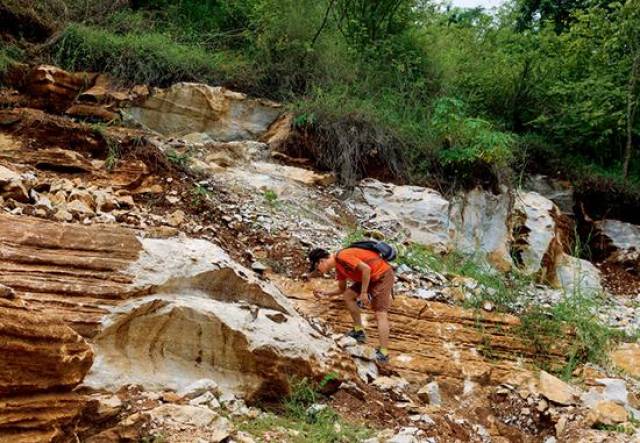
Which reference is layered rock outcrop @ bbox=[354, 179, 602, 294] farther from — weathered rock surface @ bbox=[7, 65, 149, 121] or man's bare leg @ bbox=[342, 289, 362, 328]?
weathered rock surface @ bbox=[7, 65, 149, 121]

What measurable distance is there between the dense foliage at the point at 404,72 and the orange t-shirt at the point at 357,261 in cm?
298

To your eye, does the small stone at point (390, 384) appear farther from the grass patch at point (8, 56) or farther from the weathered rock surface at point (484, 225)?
the grass patch at point (8, 56)

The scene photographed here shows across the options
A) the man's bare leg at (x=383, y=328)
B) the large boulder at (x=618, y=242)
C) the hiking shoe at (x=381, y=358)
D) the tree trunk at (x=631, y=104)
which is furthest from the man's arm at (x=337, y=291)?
the tree trunk at (x=631, y=104)

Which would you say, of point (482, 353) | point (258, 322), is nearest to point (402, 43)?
point (482, 353)

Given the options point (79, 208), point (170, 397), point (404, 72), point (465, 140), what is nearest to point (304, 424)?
point (170, 397)

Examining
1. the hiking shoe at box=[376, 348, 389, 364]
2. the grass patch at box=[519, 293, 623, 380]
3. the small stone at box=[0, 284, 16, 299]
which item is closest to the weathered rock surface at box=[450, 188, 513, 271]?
the grass patch at box=[519, 293, 623, 380]

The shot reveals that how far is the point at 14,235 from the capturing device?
3.38 metres

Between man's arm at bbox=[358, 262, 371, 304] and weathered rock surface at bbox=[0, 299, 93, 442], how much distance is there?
250cm

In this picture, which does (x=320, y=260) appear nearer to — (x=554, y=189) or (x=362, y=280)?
(x=362, y=280)

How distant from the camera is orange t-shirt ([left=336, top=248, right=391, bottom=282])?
478cm

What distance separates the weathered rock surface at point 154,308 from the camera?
3193mm

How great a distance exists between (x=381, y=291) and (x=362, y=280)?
0.77 feet

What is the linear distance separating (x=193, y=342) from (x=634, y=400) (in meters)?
3.52

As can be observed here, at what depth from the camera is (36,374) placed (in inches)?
90.4
